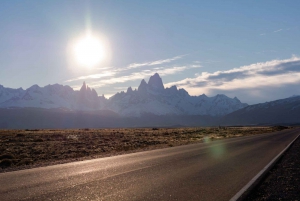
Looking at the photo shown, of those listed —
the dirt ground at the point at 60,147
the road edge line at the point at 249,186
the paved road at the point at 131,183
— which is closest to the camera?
the paved road at the point at 131,183

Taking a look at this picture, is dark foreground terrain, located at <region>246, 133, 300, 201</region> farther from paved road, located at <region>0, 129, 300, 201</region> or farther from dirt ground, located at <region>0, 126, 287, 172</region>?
dirt ground, located at <region>0, 126, 287, 172</region>

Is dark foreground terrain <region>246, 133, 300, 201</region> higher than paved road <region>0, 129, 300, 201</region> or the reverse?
the reverse

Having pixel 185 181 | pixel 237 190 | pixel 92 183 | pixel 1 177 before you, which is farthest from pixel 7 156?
pixel 237 190

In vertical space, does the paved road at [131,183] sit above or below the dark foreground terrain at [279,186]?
above

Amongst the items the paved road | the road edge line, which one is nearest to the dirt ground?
the paved road

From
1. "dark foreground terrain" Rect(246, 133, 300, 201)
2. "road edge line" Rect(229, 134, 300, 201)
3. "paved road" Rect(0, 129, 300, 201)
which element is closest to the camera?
"paved road" Rect(0, 129, 300, 201)

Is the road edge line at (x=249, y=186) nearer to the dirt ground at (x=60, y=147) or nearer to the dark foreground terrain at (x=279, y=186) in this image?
the dark foreground terrain at (x=279, y=186)

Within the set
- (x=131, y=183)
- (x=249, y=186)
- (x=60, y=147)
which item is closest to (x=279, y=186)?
(x=249, y=186)

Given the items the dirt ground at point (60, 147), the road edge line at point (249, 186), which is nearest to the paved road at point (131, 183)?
the road edge line at point (249, 186)

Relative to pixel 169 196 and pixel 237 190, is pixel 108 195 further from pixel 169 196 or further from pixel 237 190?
pixel 237 190

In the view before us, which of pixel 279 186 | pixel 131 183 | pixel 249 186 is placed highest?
pixel 131 183

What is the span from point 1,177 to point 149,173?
593 cm

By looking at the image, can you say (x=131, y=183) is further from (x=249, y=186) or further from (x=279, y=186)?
(x=279, y=186)

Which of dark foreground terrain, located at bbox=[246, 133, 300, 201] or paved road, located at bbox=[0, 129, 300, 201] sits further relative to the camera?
dark foreground terrain, located at bbox=[246, 133, 300, 201]
